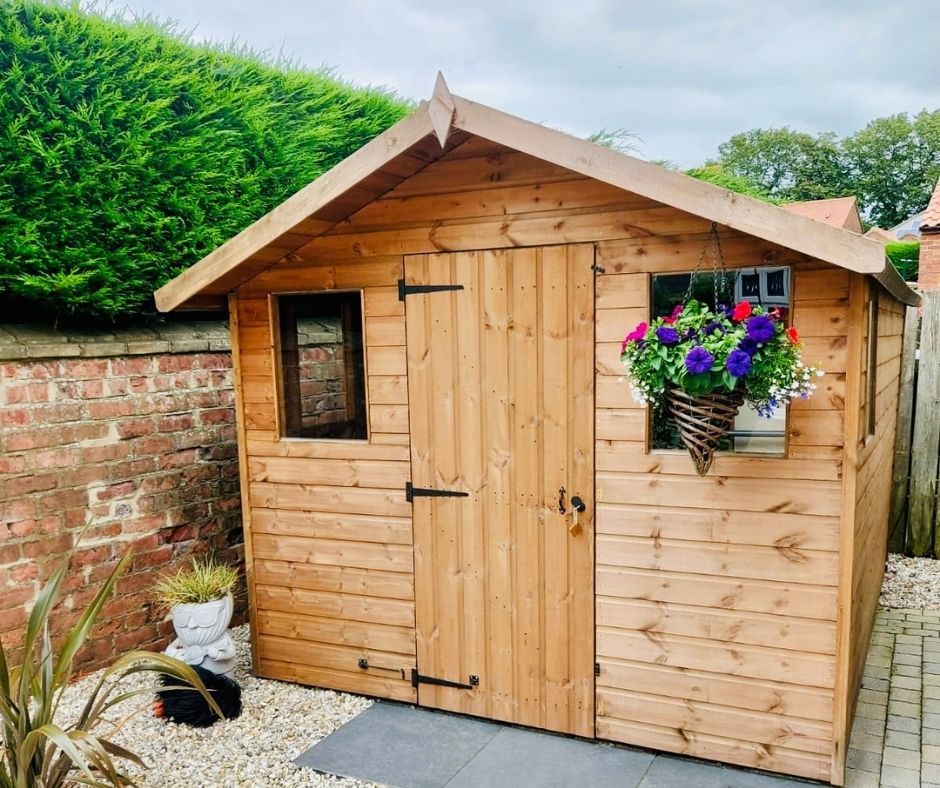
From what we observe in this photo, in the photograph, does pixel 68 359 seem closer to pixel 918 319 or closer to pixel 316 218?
pixel 316 218

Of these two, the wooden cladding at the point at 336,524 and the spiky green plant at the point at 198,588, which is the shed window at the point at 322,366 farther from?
the spiky green plant at the point at 198,588

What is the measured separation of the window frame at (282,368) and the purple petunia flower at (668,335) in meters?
1.60

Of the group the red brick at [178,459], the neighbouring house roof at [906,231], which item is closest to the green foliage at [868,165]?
the neighbouring house roof at [906,231]

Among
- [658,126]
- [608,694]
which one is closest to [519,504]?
[608,694]

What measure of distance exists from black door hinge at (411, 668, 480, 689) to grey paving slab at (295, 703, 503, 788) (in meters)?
0.15

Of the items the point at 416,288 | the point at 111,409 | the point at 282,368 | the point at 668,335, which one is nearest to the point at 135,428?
the point at 111,409

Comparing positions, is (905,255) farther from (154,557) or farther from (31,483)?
(31,483)

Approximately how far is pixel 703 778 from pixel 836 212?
70.1 feet

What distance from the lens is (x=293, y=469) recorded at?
413 centimetres

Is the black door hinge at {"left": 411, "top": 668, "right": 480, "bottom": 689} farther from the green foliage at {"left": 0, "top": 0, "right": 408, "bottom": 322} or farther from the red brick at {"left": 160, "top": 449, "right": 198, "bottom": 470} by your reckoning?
the green foliage at {"left": 0, "top": 0, "right": 408, "bottom": 322}

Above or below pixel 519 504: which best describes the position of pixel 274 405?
above

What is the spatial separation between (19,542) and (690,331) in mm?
3319

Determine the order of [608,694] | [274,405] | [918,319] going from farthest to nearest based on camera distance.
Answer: [918,319]
[274,405]
[608,694]

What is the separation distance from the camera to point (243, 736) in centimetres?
367
